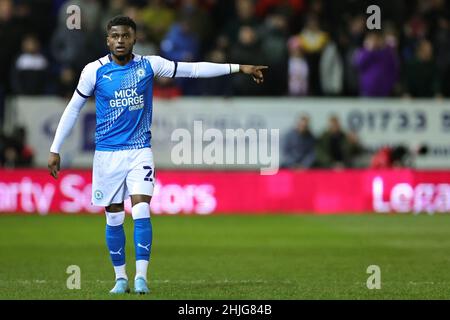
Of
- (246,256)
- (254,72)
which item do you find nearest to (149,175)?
(254,72)

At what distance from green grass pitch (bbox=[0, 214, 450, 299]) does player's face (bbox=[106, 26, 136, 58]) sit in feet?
7.68

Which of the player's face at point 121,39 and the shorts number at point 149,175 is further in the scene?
the shorts number at point 149,175

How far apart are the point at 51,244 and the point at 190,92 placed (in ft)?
25.8

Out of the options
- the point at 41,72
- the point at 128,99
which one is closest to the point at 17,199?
the point at 41,72

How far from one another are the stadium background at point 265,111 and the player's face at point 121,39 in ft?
30.0

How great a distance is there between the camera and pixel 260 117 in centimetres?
2384

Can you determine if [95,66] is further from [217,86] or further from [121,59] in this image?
[217,86]

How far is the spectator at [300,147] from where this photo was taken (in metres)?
23.8

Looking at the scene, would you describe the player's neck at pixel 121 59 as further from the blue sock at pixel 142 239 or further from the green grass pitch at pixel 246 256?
the green grass pitch at pixel 246 256

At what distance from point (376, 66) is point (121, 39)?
13.6 metres

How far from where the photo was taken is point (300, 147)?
24000mm

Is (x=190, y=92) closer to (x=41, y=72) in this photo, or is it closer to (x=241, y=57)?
(x=241, y=57)

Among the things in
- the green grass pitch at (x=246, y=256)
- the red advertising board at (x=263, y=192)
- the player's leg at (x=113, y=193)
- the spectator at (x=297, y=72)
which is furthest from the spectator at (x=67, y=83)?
the player's leg at (x=113, y=193)

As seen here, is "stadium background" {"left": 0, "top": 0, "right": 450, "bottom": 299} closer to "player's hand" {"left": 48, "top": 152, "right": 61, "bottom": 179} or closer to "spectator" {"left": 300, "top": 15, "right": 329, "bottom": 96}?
"spectator" {"left": 300, "top": 15, "right": 329, "bottom": 96}
